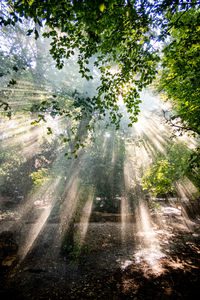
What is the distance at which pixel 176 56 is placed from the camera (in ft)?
16.5

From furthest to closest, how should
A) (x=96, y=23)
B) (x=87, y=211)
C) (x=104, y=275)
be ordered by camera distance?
(x=87, y=211) < (x=104, y=275) < (x=96, y=23)

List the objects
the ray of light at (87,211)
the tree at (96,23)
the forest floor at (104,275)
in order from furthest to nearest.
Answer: the ray of light at (87,211) → the forest floor at (104,275) → the tree at (96,23)

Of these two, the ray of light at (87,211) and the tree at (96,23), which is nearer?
the tree at (96,23)

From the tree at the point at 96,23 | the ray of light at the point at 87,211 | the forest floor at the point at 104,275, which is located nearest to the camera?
the tree at the point at 96,23

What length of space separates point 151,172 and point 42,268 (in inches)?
313

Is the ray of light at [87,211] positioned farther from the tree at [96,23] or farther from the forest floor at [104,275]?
the tree at [96,23]

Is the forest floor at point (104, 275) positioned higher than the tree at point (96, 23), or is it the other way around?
the tree at point (96, 23)

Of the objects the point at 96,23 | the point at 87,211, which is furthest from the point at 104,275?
the point at 87,211

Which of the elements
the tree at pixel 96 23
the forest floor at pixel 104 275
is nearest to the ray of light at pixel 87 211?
the forest floor at pixel 104 275

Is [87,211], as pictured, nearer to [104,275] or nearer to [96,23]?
[104,275]

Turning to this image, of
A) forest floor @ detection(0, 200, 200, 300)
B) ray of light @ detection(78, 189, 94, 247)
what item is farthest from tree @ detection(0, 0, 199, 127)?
ray of light @ detection(78, 189, 94, 247)

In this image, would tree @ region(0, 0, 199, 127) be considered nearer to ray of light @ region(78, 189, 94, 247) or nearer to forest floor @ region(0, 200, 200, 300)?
forest floor @ region(0, 200, 200, 300)

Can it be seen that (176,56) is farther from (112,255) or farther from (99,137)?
(99,137)

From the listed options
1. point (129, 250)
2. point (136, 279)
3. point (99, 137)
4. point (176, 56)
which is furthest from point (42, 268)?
point (99, 137)
